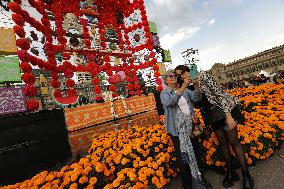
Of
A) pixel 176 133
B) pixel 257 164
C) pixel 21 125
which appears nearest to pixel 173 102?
pixel 176 133

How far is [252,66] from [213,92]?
8796 cm

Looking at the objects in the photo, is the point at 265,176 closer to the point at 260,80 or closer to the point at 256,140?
the point at 256,140

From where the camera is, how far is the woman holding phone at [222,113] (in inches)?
150

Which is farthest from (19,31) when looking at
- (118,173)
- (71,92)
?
(118,173)

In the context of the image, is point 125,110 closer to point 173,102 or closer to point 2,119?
point 2,119

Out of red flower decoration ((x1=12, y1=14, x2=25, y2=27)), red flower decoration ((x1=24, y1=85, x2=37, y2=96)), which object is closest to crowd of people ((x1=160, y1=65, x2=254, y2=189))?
red flower decoration ((x1=24, y1=85, x2=37, y2=96))

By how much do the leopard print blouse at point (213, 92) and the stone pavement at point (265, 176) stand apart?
1.26 m

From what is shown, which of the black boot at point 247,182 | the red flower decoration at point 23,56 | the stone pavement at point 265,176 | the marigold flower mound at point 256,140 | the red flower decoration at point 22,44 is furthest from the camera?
the red flower decoration at point 23,56

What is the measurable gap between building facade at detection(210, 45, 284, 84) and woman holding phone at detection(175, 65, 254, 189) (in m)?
74.3

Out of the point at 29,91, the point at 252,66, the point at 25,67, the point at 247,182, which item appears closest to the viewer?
the point at 247,182

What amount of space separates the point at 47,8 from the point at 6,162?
1178 centimetres

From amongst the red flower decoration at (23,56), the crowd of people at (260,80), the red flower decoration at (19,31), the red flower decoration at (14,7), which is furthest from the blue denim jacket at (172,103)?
the red flower decoration at (14,7)

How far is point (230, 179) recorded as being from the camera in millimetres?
4121

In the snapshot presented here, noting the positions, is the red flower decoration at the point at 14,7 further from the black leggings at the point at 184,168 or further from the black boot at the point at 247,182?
the black boot at the point at 247,182
